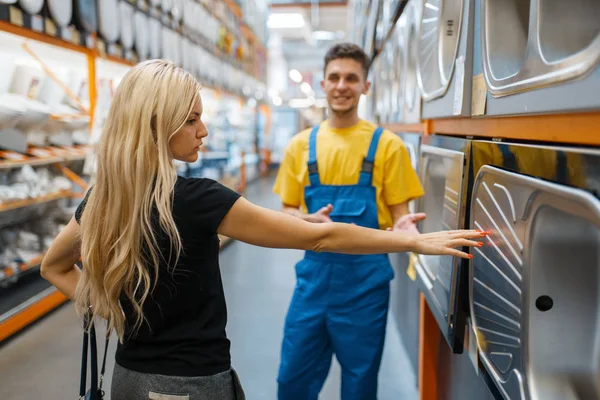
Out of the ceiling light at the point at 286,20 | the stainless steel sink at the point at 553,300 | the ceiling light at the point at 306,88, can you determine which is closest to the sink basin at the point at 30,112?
the stainless steel sink at the point at 553,300

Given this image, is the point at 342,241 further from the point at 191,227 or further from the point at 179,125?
the point at 179,125

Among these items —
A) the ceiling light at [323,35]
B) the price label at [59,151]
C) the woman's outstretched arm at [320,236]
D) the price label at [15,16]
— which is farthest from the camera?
the ceiling light at [323,35]

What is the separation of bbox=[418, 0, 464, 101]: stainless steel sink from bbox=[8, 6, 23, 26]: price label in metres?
2.56

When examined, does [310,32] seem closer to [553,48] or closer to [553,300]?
[553,48]

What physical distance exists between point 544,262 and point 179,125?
Result: 85 centimetres

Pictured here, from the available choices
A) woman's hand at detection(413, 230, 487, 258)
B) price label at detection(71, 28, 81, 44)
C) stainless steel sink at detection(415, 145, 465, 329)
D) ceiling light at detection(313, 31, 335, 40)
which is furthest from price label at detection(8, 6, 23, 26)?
ceiling light at detection(313, 31, 335, 40)

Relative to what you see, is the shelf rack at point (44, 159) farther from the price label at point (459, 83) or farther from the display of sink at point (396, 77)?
the price label at point (459, 83)

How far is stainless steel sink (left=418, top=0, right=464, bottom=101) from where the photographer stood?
1.87 metres

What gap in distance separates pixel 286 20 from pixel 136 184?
46.8 feet

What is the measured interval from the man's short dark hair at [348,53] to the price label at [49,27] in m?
2.37

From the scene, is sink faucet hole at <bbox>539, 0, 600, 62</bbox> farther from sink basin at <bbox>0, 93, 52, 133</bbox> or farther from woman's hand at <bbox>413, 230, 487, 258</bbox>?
sink basin at <bbox>0, 93, 52, 133</bbox>

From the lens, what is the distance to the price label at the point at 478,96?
1.39 metres

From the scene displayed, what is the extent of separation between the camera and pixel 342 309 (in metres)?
2.10

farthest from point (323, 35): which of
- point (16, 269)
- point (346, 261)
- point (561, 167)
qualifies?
point (561, 167)
